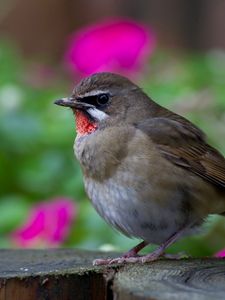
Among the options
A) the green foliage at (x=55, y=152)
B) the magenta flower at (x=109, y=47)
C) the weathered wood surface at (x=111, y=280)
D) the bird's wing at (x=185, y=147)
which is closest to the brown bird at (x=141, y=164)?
the bird's wing at (x=185, y=147)

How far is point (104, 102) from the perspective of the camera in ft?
17.5

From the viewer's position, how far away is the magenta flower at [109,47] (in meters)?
7.43

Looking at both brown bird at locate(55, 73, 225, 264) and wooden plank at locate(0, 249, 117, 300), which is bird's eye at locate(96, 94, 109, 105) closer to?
brown bird at locate(55, 73, 225, 264)

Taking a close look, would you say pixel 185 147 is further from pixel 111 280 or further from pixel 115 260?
pixel 111 280

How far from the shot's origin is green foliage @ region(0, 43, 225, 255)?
6.11 meters

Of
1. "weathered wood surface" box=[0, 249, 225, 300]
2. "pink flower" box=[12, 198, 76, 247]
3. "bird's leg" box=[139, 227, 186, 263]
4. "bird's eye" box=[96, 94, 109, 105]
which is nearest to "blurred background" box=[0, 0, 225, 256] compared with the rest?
"pink flower" box=[12, 198, 76, 247]

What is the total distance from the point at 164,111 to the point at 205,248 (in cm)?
110

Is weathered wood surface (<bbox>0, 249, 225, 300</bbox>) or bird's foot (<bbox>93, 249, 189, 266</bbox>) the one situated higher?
bird's foot (<bbox>93, 249, 189, 266</bbox>)

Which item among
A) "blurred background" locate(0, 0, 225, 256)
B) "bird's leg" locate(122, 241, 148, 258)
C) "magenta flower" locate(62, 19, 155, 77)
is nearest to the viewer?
"bird's leg" locate(122, 241, 148, 258)

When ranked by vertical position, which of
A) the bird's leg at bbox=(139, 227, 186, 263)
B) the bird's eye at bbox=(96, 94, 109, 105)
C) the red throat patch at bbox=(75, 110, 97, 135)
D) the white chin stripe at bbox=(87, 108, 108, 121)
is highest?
the bird's eye at bbox=(96, 94, 109, 105)

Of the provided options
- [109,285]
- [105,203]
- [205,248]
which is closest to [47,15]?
[205,248]

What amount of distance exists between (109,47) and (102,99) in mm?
2210

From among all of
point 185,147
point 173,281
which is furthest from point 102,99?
point 173,281

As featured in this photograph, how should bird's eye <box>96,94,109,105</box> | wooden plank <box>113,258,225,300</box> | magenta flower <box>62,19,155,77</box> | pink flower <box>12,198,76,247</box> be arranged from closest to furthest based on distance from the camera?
wooden plank <box>113,258,225,300</box>, bird's eye <box>96,94,109,105</box>, pink flower <box>12,198,76,247</box>, magenta flower <box>62,19,155,77</box>
